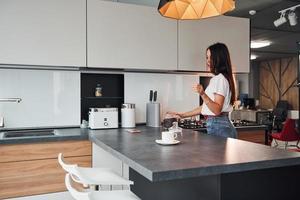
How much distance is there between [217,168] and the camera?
3.77 ft

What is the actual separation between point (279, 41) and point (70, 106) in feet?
18.8

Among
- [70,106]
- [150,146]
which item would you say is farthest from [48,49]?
[150,146]

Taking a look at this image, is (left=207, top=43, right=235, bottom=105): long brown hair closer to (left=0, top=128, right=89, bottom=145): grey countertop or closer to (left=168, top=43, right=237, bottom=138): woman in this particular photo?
(left=168, top=43, right=237, bottom=138): woman

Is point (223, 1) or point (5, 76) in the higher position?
point (223, 1)

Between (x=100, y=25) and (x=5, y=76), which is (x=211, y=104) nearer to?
(x=100, y=25)

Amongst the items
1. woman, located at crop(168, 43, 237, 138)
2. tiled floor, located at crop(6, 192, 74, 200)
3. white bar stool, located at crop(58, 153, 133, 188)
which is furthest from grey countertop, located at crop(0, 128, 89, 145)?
woman, located at crop(168, 43, 237, 138)

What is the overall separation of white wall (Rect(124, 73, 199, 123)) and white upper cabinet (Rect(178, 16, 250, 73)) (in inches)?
11.7

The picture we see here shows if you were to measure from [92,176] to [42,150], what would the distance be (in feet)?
2.16

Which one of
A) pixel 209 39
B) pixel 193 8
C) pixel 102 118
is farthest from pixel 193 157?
pixel 209 39

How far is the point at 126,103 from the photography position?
2.79 meters

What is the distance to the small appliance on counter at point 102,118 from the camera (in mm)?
2479

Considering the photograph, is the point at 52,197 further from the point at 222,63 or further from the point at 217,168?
the point at 222,63

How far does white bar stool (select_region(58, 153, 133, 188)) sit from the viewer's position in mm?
1343

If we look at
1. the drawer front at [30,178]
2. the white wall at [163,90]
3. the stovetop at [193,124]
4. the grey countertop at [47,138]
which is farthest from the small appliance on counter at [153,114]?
the drawer front at [30,178]
